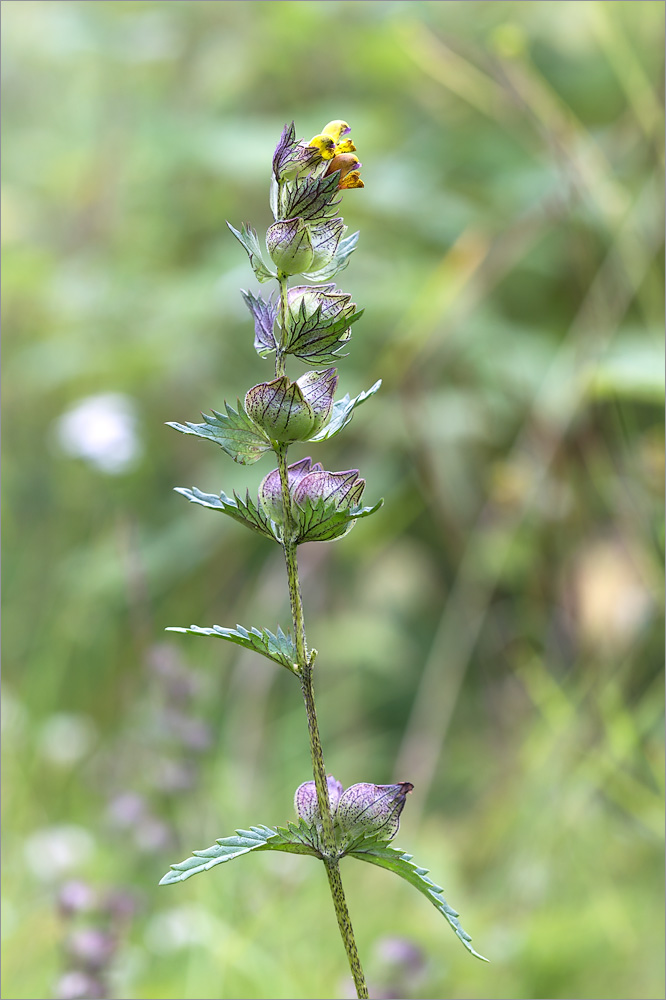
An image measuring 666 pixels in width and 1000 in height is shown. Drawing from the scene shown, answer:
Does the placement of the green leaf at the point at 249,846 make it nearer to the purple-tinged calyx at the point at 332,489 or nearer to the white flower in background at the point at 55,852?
the purple-tinged calyx at the point at 332,489

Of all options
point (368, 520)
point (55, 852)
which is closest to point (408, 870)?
point (55, 852)

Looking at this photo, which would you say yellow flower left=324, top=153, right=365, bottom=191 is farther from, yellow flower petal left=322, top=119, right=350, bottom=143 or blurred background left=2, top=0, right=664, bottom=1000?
blurred background left=2, top=0, right=664, bottom=1000

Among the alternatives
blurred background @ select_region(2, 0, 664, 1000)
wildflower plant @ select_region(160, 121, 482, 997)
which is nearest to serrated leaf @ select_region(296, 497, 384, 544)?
wildflower plant @ select_region(160, 121, 482, 997)

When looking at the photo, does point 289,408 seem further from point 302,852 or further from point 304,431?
point 302,852

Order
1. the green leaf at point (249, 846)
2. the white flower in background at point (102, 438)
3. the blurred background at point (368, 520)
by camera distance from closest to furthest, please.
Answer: the green leaf at point (249, 846) < the blurred background at point (368, 520) < the white flower in background at point (102, 438)

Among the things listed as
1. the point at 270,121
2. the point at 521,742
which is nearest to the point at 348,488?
the point at 521,742

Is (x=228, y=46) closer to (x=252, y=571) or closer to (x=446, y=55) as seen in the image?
(x=446, y=55)

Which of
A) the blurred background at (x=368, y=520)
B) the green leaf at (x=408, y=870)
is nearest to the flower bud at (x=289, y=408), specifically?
the green leaf at (x=408, y=870)
